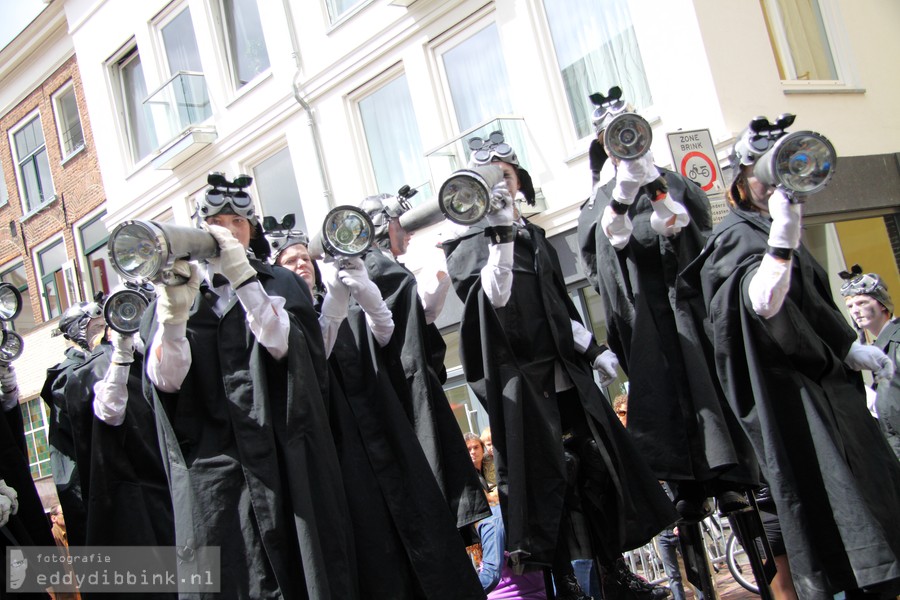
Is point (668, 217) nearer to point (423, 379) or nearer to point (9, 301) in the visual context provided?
point (423, 379)

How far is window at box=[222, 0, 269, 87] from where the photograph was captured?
56.3 ft

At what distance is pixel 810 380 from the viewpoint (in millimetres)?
4359

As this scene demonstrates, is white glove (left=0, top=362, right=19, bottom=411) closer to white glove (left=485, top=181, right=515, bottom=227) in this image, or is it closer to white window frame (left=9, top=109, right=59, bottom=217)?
white glove (left=485, top=181, right=515, bottom=227)

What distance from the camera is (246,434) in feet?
12.7

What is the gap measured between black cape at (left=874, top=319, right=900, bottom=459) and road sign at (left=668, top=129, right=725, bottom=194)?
2.57 meters

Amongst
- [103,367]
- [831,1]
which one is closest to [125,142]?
[831,1]

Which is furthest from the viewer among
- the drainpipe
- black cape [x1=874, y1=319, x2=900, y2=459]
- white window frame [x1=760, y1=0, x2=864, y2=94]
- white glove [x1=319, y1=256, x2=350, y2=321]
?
the drainpipe

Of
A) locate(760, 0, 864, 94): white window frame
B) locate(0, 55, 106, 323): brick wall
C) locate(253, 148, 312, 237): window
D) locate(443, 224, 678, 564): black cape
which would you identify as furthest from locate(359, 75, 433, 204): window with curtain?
locate(443, 224, 678, 564): black cape

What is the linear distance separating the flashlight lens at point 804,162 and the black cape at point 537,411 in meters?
1.36

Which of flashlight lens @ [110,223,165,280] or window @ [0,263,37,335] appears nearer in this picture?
flashlight lens @ [110,223,165,280]

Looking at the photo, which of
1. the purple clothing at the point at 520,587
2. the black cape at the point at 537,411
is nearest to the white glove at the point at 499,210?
the black cape at the point at 537,411

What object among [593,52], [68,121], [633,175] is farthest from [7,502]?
[68,121]

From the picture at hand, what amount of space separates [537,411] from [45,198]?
21.6 meters

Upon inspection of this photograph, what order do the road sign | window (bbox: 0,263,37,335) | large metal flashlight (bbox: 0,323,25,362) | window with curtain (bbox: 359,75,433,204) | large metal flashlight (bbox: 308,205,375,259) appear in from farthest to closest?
window (bbox: 0,263,37,335)
window with curtain (bbox: 359,75,433,204)
the road sign
large metal flashlight (bbox: 0,323,25,362)
large metal flashlight (bbox: 308,205,375,259)
